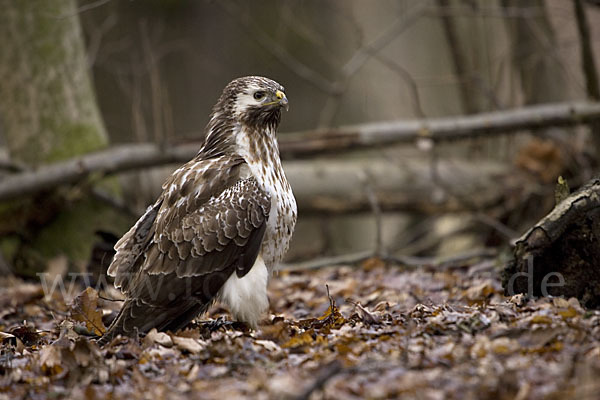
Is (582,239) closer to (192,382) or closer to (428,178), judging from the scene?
(192,382)

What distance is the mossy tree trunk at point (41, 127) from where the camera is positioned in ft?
27.2

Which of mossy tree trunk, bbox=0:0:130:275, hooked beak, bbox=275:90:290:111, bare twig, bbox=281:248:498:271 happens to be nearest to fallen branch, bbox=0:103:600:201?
mossy tree trunk, bbox=0:0:130:275

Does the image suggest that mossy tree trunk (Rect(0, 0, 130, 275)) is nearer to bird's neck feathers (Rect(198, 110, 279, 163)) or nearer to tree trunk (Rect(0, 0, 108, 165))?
tree trunk (Rect(0, 0, 108, 165))

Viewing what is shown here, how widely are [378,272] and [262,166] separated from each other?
2.69m

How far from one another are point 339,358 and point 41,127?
6.08 metres

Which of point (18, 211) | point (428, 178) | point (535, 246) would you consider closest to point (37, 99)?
point (18, 211)

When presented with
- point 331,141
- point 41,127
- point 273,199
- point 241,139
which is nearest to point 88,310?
point 273,199

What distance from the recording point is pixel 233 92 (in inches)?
203

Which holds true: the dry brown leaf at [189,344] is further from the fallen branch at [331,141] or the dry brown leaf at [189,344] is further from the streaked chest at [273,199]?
the fallen branch at [331,141]

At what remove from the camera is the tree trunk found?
8.28 meters

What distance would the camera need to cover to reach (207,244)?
461cm

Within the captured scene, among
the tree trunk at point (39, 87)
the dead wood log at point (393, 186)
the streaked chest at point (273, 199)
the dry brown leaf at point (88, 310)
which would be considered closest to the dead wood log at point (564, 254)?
the streaked chest at point (273, 199)

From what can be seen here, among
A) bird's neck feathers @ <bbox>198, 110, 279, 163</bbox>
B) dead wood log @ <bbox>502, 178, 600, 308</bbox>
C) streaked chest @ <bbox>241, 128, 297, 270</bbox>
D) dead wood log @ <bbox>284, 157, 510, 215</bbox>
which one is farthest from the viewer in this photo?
dead wood log @ <bbox>284, 157, 510, 215</bbox>

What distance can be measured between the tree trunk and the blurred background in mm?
13
